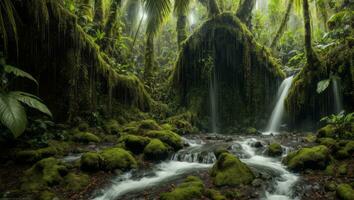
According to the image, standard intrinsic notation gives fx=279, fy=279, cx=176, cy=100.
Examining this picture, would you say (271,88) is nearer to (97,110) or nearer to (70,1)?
(97,110)

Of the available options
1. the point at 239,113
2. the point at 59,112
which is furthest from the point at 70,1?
the point at 239,113

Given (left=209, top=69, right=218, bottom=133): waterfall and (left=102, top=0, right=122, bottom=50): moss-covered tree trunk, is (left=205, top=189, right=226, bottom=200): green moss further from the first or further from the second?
(left=102, top=0, right=122, bottom=50): moss-covered tree trunk

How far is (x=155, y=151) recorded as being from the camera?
21.7ft

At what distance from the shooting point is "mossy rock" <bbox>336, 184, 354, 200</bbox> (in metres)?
3.90

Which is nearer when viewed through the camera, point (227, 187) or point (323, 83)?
point (227, 187)

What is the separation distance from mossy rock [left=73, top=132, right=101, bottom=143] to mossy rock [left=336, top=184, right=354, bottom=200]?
5.88 m

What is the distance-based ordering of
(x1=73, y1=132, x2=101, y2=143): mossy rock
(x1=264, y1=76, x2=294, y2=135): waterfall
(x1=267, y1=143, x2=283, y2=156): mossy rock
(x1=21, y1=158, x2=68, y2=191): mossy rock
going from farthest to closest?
1. (x1=264, y1=76, x2=294, y2=135): waterfall
2. (x1=73, y1=132, x2=101, y2=143): mossy rock
3. (x1=267, y1=143, x2=283, y2=156): mossy rock
4. (x1=21, y1=158, x2=68, y2=191): mossy rock

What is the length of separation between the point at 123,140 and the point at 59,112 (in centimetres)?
250

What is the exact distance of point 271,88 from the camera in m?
12.4

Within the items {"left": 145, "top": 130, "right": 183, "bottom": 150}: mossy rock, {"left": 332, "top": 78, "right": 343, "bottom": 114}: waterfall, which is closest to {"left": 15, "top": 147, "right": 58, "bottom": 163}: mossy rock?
{"left": 145, "top": 130, "right": 183, "bottom": 150}: mossy rock

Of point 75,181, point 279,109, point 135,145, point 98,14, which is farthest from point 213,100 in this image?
point 75,181

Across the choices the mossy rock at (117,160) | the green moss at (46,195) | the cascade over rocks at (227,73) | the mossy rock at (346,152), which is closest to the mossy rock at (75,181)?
the green moss at (46,195)

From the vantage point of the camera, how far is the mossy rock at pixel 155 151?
6582 mm

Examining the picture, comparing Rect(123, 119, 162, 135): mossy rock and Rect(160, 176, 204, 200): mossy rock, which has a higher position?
Rect(123, 119, 162, 135): mossy rock
